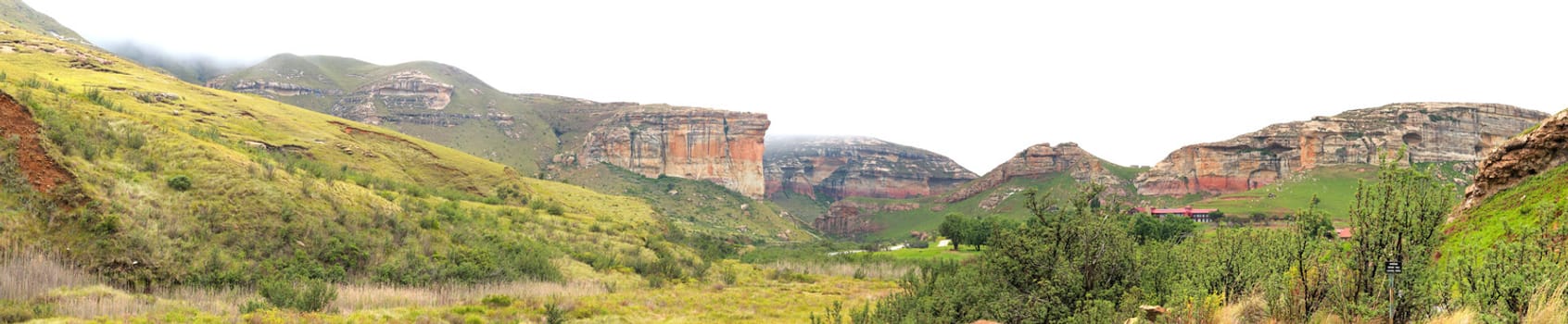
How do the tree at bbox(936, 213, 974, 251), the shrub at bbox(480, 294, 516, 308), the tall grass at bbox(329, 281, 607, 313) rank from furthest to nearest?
the tree at bbox(936, 213, 974, 251)
the shrub at bbox(480, 294, 516, 308)
the tall grass at bbox(329, 281, 607, 313)

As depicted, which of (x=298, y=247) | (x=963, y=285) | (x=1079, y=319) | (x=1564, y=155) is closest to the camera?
(x=1079, y=319)

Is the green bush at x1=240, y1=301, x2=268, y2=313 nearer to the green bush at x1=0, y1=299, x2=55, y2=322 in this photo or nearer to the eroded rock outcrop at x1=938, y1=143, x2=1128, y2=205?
the green bush at x1=0, y1=299, x2=55, y2=322

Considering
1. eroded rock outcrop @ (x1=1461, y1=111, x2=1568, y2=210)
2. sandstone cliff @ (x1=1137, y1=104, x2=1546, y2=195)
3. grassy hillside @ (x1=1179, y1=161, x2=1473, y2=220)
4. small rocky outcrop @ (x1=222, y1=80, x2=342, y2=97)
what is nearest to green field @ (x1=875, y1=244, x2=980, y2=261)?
eroded rock outcrop @ (x1=1461, y1=111, x2=1568, y2=210)

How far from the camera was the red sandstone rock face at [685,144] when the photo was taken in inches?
5984

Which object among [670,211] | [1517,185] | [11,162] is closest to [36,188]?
[11,162]

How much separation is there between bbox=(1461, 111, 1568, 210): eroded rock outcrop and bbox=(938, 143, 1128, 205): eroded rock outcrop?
129 metres

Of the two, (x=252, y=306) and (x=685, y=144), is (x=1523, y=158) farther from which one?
(x=685, y=144)

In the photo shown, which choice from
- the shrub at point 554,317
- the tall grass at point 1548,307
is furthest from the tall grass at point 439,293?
the tall grass at point 1548,307

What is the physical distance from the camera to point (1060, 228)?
1074 centimetres

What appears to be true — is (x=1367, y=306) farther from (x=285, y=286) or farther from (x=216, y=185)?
(x=216, y=185)

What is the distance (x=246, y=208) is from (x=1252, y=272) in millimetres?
31615

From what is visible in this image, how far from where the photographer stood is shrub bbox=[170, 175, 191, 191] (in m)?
24.2

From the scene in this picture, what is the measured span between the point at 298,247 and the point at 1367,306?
31.0m

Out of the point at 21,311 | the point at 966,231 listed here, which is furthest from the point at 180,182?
the point at 966,231
